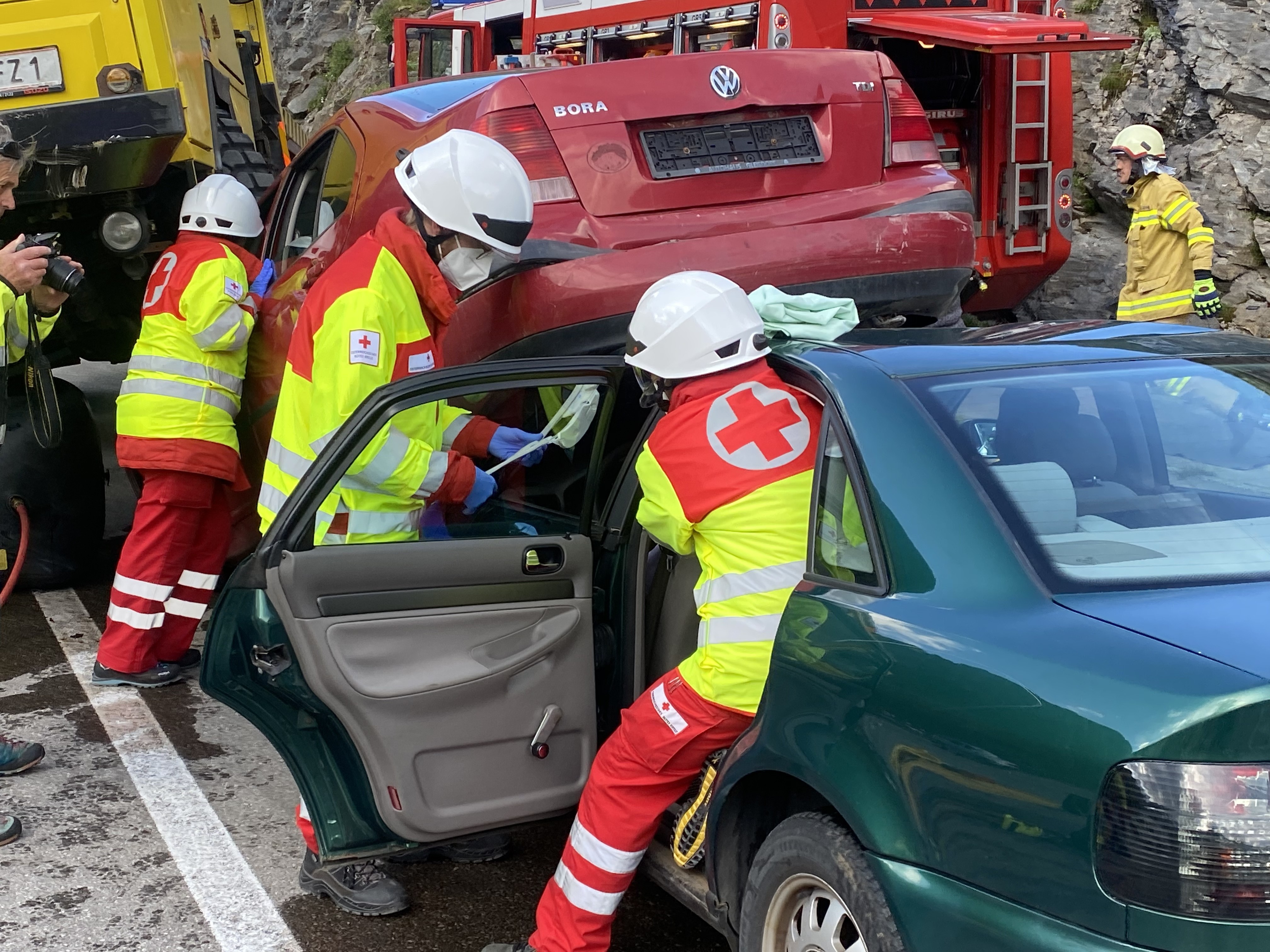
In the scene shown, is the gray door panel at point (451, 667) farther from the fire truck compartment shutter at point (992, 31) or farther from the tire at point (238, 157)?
the fire truck compartment shutter at point (992, 31)

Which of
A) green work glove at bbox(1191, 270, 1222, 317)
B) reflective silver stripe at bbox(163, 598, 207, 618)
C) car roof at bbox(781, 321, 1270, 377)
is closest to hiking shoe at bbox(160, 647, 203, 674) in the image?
reflective silver stripe at bbox(163, 598, 207, 618)

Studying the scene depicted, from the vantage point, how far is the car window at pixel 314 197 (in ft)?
15.6

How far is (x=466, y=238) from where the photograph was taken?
354 cm

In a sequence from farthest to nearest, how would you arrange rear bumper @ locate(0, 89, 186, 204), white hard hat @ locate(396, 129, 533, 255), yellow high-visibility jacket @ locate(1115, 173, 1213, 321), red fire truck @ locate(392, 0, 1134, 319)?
red fire truck @ locate(392, 0, 1134, 319) → yellow high-visibility jacket @ locate(1115, 173, 1213, 321) → rear bumper @ locate(0, 89, 186, 204) → white hard hat @ locate(396, 129, 533, 255)

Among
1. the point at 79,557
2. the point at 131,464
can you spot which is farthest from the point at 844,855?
the point at 79,557

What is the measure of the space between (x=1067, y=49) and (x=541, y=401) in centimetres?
535

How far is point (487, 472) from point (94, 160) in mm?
2992

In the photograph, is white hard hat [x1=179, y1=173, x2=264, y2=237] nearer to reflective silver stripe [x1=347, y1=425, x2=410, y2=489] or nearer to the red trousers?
the red trousers

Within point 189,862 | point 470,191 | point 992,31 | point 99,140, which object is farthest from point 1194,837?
point 992,31

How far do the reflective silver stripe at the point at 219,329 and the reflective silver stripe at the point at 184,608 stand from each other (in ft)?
3.24

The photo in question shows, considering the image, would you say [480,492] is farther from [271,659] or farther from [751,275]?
[751,275]

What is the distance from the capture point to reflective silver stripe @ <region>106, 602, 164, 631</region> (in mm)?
4902

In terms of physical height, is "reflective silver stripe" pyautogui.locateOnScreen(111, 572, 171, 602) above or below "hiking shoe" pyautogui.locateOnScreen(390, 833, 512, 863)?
above

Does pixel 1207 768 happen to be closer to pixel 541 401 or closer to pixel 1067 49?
pixel 541 401
